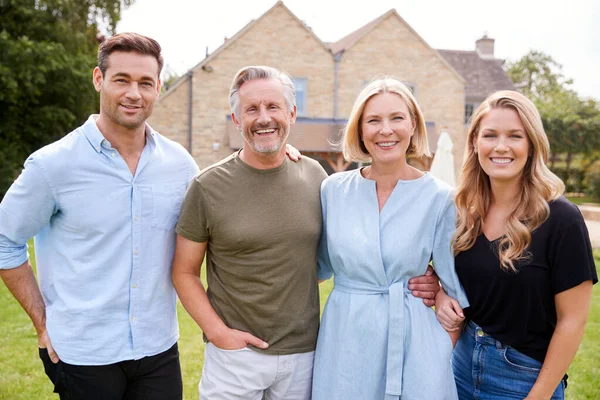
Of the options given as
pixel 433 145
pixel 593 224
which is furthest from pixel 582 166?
pixel 593 224

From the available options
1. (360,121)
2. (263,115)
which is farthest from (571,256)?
(263,115)

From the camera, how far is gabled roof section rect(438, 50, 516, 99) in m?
27.6

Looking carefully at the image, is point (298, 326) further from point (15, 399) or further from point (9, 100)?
point (9, 100)

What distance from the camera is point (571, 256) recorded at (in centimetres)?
232

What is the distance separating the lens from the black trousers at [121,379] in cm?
262

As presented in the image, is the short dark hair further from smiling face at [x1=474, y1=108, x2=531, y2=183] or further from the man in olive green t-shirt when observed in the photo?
smiling face at [x1=474, y1=108, x2=531, y2=183]

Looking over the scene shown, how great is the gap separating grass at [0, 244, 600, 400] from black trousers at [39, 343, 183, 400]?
5.85 feet

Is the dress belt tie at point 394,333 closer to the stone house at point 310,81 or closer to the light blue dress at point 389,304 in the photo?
the light blue dress at point 389,304

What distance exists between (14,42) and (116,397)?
18.9 m

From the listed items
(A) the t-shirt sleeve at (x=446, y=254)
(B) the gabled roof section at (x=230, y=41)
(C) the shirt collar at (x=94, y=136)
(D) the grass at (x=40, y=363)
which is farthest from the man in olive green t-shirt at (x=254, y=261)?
(B) the gabled roof section at (x=230, y=41)

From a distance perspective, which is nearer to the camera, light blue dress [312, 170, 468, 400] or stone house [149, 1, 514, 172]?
light blue dress [312, 170, 468, 400]

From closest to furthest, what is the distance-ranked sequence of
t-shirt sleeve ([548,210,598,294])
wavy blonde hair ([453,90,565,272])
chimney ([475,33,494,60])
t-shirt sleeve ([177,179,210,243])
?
1. t-shirt sleeve ([548,210,598,294])
2. wavy blonde hair ([453,90,565,272])
3. t-shirt sleeve ([177,179,210,243])
4. chimney ([475,33,494,60])

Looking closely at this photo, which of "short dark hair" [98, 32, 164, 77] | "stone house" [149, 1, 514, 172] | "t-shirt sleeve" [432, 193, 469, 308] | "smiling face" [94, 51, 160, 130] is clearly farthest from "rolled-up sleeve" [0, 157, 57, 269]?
"stone house" [149, 1, 514, 172]

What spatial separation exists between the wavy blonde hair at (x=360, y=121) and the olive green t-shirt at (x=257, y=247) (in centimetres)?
43
